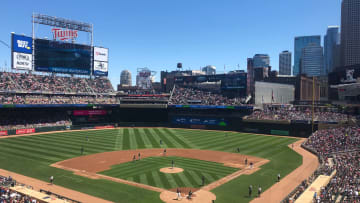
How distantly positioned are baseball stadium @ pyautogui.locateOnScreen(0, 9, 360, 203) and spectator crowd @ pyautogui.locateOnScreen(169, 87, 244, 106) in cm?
30

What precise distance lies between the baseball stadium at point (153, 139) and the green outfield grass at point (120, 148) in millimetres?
174

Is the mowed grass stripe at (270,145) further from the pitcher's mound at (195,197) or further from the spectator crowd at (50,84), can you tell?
the spectator crowd at (50,84)

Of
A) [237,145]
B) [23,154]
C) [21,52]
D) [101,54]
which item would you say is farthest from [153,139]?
[21,52]

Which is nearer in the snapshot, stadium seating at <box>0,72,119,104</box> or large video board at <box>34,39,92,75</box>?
stadium seating at <box>0,72,119,104</box>

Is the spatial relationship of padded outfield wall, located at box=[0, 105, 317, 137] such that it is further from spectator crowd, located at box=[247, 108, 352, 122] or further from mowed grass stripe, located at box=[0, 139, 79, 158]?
mowed grass stripe, located at box=[0, 139, 79, 158]

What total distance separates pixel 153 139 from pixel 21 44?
41032 mm

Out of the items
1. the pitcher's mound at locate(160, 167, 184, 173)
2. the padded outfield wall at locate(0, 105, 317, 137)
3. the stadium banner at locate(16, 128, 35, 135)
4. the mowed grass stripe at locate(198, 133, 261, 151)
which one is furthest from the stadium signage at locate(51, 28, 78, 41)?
the pitcher's mound at locate(160, 167, 184, 173)

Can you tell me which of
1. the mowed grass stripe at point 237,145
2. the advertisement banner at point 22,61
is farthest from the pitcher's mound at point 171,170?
the advertisement banner at point 22,61

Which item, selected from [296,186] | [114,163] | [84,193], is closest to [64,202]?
[84,193]

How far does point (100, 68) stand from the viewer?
266 ft

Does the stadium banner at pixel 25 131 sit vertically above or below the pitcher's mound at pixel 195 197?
above

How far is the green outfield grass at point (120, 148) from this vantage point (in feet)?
81.1

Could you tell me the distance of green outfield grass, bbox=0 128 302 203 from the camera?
24.7m

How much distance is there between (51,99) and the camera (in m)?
66.2
